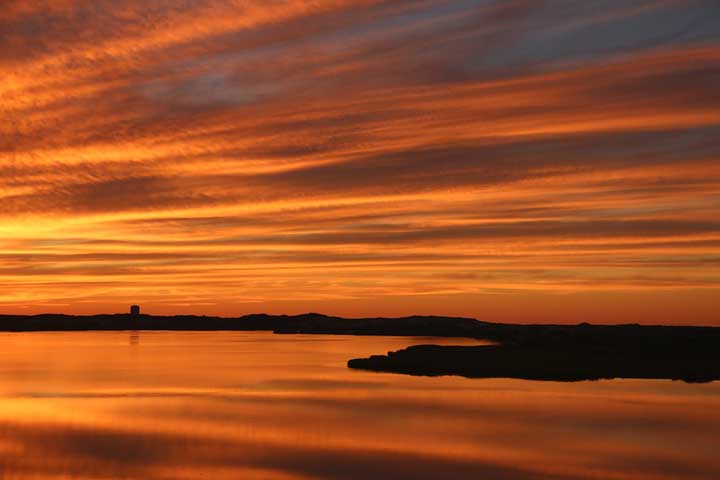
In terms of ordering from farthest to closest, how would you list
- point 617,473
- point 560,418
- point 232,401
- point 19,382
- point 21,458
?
point 19,382, point 232,401, point 560,418, point 21,458, point 617,473

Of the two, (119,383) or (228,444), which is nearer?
(228,444)

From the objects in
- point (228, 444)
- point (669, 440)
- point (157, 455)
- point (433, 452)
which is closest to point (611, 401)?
point (669, 440)

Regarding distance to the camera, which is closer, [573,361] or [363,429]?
[363,429]

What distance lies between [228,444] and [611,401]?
72.3ft

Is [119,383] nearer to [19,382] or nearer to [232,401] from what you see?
[19,382]

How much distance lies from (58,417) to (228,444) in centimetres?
1391

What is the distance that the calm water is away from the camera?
28969 millimetres

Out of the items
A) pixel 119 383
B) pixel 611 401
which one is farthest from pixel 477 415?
pixel 119 383

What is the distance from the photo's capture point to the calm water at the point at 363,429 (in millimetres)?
28969

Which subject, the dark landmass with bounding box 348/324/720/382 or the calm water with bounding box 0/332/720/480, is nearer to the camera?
the calm water with bounding box 0/332/720/480

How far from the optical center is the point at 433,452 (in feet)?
105

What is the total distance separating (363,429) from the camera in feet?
126

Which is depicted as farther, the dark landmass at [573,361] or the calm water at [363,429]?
the dark landmass at [573,361]

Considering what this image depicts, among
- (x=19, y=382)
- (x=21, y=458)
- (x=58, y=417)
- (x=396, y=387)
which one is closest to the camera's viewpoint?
(x=21, y=458)
